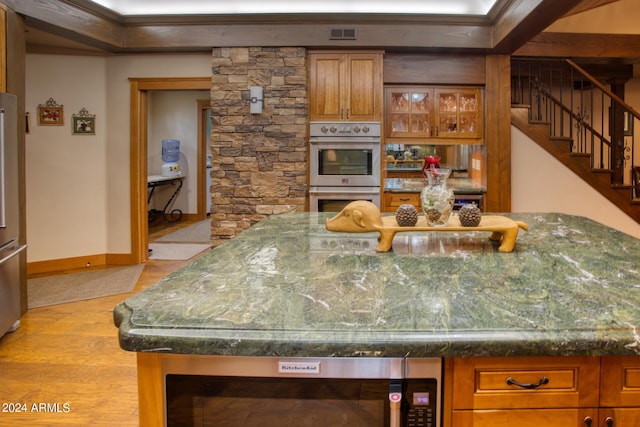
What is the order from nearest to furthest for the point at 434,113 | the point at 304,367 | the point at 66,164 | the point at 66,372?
the point at 304,367 < the point at 66,372 < the point at 434,113 < the point at 66,164

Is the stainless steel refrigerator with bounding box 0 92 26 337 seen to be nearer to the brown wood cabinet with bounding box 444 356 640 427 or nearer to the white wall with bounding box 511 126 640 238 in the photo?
the brown wood cabinet with bounding box 444 356 640 427

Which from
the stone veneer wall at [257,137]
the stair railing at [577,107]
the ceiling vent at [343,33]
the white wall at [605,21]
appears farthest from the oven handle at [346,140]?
the white wall at [605,21]

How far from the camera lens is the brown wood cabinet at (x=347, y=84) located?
16.3 ft

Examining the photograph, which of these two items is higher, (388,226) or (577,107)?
(577,107)

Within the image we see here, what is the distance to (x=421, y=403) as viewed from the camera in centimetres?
110

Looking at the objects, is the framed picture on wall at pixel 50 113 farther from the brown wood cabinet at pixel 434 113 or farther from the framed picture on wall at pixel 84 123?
the brown wood cabinet at pixel 434 113

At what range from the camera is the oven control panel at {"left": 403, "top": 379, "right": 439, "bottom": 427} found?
3.57 ft

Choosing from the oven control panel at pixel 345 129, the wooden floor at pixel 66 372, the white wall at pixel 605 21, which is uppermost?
the white wall at pixel 605 21

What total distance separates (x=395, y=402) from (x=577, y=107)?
27.5 ft

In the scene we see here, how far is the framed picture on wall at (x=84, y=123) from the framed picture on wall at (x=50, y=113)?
0.48 ft

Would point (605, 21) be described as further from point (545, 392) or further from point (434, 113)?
point (545, 392)

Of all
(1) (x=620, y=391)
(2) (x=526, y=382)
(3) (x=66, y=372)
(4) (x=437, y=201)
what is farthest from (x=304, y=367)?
(3) (x=66, y=372)

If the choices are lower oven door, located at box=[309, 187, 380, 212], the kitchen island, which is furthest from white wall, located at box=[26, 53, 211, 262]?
the kitchen island

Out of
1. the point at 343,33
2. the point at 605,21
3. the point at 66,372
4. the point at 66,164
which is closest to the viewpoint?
the point at 66,372
